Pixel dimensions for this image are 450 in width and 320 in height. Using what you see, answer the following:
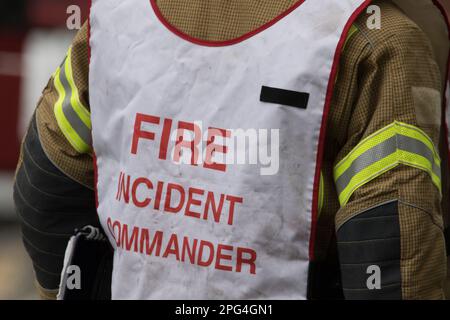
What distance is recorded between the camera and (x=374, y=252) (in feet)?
6.54

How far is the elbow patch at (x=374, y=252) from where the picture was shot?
1979 millimetres

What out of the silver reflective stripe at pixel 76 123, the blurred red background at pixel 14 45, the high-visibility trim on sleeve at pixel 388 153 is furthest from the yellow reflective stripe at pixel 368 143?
the blurred red background at pixel 14 45

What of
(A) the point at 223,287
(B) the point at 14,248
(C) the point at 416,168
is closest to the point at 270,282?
(A) the point at 223,287

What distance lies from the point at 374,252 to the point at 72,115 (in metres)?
0.78

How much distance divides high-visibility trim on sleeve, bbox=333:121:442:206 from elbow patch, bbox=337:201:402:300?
0.21 ft

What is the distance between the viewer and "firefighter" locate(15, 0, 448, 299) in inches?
78.7

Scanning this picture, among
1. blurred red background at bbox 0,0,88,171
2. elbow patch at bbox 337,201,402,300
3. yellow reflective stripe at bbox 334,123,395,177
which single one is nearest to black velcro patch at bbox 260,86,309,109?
yellow reflective stripe at bbox 334,123,395,177

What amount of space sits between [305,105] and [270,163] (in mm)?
135

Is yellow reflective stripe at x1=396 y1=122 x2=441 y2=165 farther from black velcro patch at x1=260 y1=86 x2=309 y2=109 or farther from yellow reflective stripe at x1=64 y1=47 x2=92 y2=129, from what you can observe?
yellow reflective stripe at x1=64 y1=47 x2=92 y2=129

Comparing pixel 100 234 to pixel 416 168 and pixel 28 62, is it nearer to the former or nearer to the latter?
pixel 416 168

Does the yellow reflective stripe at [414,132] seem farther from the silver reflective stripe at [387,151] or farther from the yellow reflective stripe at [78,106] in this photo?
the yellow reflective stripe at [78,106]

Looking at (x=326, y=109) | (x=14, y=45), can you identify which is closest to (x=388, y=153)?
(x=326, y=109)

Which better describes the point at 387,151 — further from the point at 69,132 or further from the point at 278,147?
the point at 69,132

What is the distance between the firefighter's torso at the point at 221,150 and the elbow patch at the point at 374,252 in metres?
0.10
